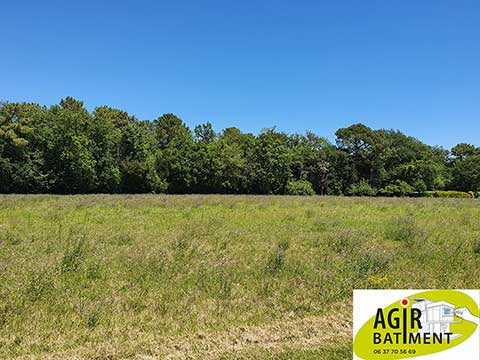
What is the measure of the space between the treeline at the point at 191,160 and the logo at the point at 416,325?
148 ft

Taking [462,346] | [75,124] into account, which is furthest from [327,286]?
[75,124]

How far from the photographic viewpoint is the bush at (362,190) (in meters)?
54.9

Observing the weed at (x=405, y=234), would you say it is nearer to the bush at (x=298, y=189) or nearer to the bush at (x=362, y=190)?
the bush at (x=298, y=189)

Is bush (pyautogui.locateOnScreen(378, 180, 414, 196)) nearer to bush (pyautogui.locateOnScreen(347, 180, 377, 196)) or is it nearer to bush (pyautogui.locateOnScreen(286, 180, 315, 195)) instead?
bush (pyautogui.locateOnScreen(347, 180, 377, 196))

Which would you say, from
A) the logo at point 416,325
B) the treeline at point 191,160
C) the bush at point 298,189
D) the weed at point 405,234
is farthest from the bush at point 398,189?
the logo at point 416,325

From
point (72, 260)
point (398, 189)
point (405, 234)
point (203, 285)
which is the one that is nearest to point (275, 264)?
point (203, 285)

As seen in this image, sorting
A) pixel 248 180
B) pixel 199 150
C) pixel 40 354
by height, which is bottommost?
pixel 40 354

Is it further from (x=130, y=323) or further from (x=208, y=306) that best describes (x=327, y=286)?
(x=130, y=323)

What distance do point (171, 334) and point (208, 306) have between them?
3.10 ft

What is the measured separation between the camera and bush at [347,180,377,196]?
5491 cm

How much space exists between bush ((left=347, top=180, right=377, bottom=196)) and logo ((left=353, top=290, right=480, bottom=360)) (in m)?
55.0

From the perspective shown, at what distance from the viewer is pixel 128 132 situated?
1925 inches

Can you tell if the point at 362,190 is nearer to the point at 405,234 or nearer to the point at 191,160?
the point at 191,160

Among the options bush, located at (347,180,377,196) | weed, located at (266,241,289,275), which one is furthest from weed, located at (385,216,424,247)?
bush, located at (347,180,377,196)
